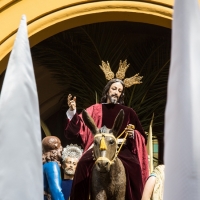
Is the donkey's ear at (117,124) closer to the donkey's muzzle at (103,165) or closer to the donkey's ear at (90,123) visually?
the donkey's ear at (90,123)

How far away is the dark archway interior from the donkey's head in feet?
10.7

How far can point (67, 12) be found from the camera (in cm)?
997

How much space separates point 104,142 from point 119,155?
1.89 ft

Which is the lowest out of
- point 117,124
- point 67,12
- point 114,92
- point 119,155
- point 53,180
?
point 53,180

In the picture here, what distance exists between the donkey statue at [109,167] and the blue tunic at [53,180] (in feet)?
1.20

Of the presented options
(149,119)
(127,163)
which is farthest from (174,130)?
(149,119)

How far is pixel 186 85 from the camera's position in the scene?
456 cm

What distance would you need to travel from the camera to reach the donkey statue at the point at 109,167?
7871mm

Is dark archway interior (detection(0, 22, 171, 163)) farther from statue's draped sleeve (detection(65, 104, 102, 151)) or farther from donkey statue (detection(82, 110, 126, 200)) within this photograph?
donkey statue (detection(82, 110, 126, 200))

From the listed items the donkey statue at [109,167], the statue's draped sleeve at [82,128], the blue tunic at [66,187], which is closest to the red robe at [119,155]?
the statue's draped sleeve at [82,128]

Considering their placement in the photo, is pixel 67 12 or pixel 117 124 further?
pixel 67 12

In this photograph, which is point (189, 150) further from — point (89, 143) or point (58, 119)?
point (58, 119)

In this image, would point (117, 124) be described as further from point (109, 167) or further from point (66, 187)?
point (66, 187)

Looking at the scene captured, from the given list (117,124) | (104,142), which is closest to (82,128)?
(117,124)
